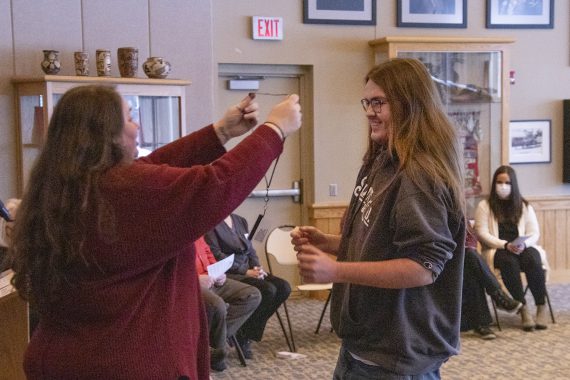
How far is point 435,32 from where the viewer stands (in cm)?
636

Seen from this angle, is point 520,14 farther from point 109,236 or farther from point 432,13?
point 109,236

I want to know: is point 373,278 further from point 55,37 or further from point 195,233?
point 55,37

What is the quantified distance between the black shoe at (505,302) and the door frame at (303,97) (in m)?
1.72

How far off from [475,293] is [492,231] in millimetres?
655

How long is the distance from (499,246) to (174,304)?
430cm

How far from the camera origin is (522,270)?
17.9 feet

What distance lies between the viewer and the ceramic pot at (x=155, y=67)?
5027 mm

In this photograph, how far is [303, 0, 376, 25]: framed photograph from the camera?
6043 mm

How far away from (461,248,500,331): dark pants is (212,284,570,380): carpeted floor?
0.11m

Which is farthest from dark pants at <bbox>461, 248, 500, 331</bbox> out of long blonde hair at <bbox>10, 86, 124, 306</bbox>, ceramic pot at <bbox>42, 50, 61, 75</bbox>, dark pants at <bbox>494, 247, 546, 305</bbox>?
long blonde hair at <bbox>10, 86, 124, 306</bbox>

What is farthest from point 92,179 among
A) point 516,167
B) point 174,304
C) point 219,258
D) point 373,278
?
point 516,167

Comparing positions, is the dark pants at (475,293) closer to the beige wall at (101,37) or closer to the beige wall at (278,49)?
the beige wall at (278,49)

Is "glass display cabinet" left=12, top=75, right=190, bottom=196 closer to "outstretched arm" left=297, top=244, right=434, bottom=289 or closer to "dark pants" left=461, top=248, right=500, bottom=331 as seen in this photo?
"dark pants" left=461, top=248, right=500, bottom=331

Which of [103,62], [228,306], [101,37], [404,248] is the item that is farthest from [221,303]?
[404,248]
